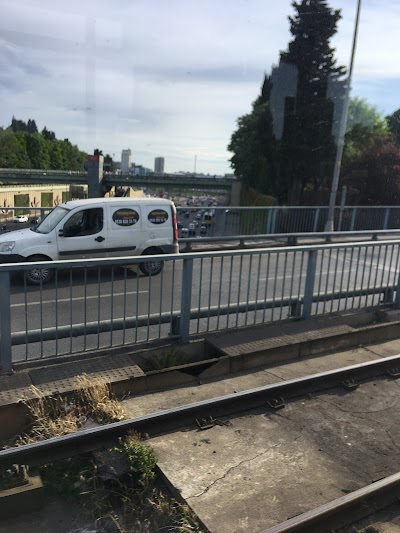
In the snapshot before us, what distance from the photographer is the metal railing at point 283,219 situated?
15.0 m

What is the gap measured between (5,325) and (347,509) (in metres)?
3.35

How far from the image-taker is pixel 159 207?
11094mm

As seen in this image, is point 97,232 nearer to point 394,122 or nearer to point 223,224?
point 223,224

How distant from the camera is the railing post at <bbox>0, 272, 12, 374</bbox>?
174 inches

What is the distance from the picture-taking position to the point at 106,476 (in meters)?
3.39

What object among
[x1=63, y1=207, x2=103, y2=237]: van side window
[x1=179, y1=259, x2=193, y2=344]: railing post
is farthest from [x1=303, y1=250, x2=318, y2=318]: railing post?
[x1=63, y1=207, x2=103, y2=237]: van side window

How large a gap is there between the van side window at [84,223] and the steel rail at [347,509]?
8282 millimetres

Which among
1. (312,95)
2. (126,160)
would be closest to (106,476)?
(312,95)

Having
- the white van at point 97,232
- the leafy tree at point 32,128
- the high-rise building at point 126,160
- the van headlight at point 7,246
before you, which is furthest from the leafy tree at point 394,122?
the leafy tree at point 32,128

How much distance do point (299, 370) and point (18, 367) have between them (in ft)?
10.3

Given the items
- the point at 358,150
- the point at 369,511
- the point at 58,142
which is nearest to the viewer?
the point at 369,511

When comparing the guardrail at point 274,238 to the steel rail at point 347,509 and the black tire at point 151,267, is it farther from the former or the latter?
the steel rail at point 347,509

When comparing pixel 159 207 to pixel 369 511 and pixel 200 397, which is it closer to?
pixel 200 397

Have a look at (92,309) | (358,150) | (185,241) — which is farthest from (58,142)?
(92,309)
